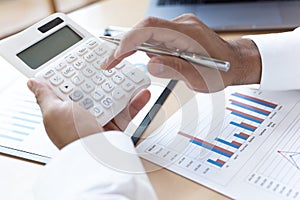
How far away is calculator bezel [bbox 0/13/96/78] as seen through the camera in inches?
23.4

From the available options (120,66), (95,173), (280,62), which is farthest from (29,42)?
(280,62)

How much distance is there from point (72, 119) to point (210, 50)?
22 cm

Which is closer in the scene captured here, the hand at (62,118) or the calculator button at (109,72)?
the hand at (62,118)

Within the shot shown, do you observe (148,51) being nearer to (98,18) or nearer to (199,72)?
(199,72)

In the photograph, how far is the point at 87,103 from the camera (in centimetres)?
58

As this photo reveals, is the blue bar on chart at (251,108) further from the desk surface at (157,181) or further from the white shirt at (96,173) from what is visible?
the white shirt at (96,173)

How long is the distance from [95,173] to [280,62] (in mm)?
338

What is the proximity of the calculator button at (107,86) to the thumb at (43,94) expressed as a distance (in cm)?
7

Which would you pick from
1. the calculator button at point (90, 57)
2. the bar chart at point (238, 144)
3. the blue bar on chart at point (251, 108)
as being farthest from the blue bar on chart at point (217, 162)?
the calculator button at point (90, 57)

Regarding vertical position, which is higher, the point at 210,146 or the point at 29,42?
the point at 29,42

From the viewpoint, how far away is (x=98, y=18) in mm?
936

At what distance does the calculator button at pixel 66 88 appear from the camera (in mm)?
577

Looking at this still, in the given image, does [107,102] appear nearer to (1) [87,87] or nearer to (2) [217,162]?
(1) [87,87]

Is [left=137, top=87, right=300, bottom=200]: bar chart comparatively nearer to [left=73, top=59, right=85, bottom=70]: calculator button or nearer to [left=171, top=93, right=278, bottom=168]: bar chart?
[left=171, top=93, right=278, bottom=168]: bar chart
